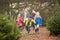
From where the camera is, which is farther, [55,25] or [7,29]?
[55,25]

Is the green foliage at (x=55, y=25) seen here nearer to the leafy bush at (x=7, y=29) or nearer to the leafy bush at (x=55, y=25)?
the leafy bush at (x=55, y=25)

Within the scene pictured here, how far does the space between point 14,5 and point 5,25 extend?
57.9 feet

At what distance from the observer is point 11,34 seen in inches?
286

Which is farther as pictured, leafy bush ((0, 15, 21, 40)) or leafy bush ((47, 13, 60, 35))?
leafy bush ((47, 13, 60, 35))

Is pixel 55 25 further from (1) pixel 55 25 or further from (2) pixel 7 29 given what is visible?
(2) pixel 7 29

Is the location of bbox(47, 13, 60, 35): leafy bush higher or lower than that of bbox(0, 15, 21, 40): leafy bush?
lower

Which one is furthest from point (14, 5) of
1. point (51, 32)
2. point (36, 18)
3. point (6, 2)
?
point (51, 32)

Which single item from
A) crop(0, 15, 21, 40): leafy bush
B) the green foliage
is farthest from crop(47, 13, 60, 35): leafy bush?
crop(0, 15, 21, 40): leafy bush

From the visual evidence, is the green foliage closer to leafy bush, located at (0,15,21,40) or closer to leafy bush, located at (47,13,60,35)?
leafy bush, located at (47,13,60,35)

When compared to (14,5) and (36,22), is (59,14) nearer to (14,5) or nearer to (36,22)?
(36,22)

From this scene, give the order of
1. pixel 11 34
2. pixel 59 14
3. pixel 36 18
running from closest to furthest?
pixel 11 34 → pixel 59 14 → pixel 36 18

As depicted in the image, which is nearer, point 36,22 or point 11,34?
point 11,34

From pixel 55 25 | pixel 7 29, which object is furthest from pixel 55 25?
pixel 7 29

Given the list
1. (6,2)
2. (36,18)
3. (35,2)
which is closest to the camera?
(36,18)
